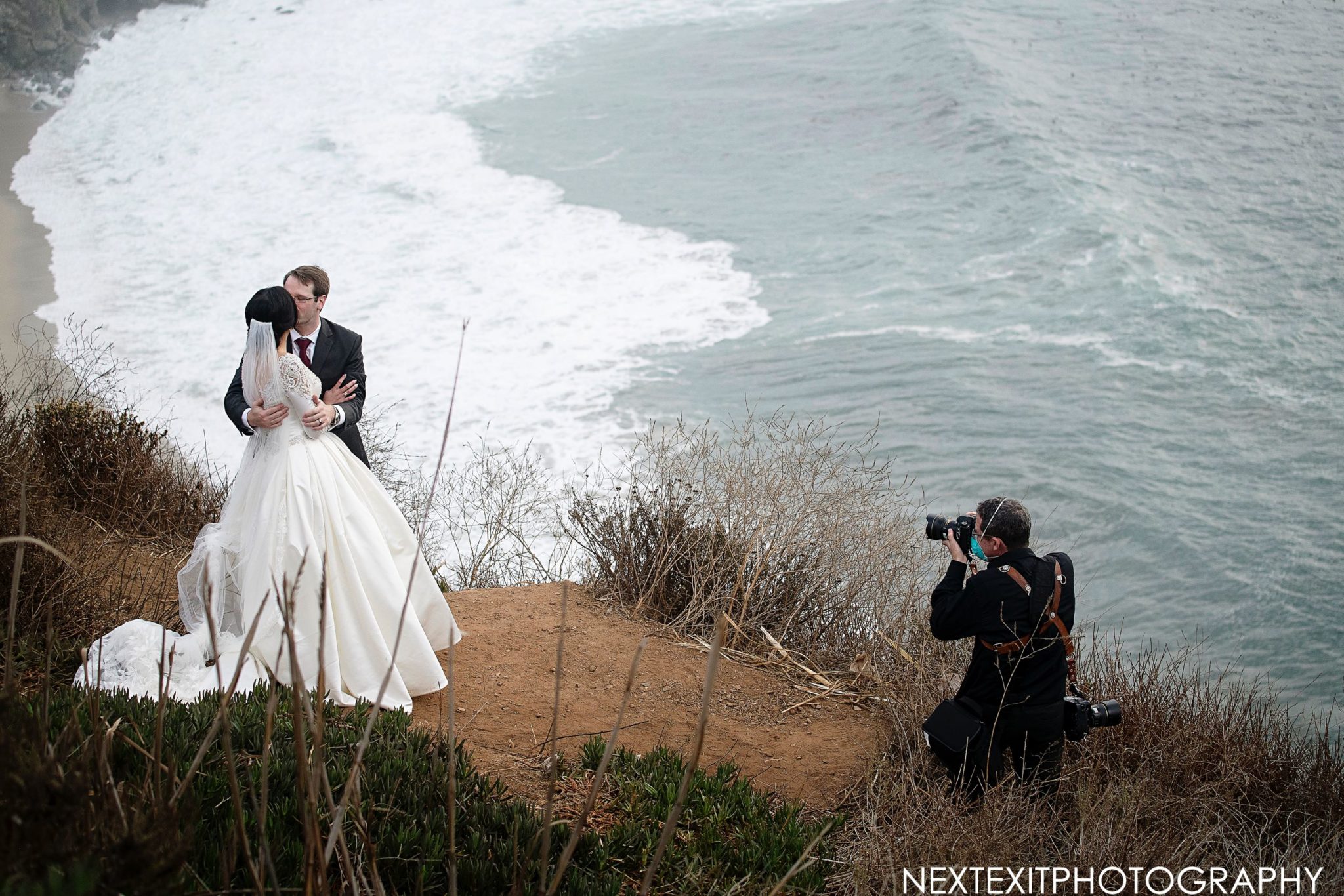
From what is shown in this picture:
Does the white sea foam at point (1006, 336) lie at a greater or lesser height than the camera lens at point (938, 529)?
lesser

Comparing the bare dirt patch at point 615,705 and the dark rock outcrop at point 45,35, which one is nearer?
the bare dirt patch at point 615,705

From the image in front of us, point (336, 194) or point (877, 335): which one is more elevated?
point (336, 194)

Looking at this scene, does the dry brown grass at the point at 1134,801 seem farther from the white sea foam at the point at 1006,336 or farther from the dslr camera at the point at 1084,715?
the white sea foam at the point at 1006,336

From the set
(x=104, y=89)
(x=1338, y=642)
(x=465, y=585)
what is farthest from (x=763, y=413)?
(x=104, y=89)

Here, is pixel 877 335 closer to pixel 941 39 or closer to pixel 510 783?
pixel 941 39

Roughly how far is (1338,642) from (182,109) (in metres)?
32.9

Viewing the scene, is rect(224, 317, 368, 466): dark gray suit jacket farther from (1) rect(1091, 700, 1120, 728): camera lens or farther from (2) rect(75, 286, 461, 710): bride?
(1) rect(1091, 700, 1120, 728): camera lens

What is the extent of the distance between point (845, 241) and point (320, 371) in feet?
77.1

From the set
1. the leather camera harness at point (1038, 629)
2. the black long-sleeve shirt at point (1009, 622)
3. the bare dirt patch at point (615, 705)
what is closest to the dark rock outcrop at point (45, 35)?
the bare dirt patch at point (615, 705)

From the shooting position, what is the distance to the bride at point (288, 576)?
485 cm

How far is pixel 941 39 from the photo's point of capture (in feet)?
115

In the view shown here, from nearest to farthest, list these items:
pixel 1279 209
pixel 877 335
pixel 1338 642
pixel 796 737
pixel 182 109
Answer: pixel 796 737 → pixel 1338 642 → pixel 877 335 → pixel 1279 209 → pixel 182 109

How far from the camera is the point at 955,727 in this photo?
4672 millimetres

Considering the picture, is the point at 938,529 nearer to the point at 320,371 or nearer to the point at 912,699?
the point at 912,699
